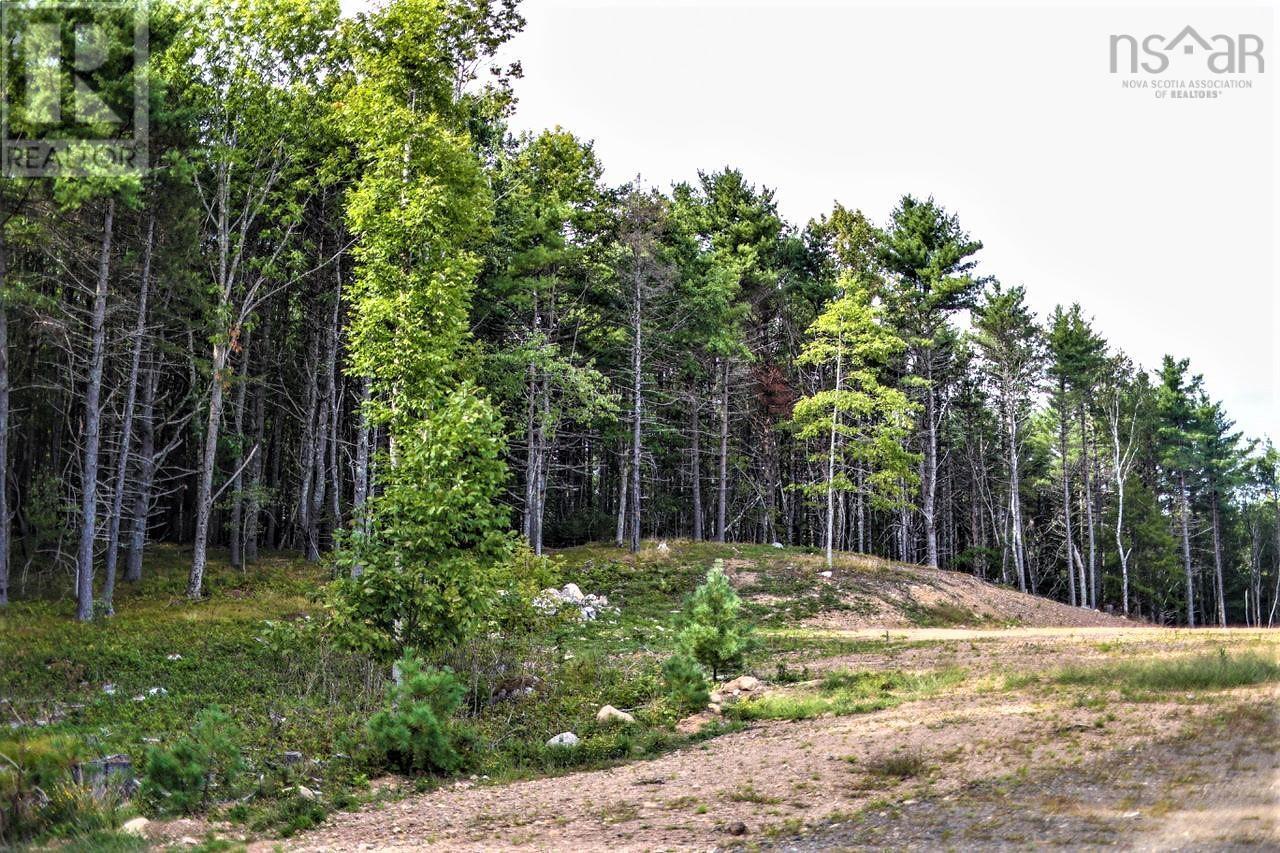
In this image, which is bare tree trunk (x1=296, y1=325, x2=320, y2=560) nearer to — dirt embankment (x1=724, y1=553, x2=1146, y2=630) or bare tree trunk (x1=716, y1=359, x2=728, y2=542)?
dirt embankment (x1=724, y1=553, x2=1146, y2=630)

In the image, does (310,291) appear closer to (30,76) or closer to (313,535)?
(313,535)

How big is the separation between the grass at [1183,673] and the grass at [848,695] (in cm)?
192

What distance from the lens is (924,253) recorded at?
42875mm

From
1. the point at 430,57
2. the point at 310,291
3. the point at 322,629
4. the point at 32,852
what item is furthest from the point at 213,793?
the point at 310,291

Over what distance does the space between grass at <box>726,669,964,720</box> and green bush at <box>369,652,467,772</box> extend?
436cm

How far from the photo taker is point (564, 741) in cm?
1189

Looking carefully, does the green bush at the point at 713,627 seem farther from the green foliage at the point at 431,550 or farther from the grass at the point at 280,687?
the green foliage at the point at 431,550

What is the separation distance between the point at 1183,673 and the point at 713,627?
6688mm

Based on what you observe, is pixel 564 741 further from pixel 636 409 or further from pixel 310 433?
pixel 636 409

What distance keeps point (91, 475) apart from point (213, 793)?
1266cm

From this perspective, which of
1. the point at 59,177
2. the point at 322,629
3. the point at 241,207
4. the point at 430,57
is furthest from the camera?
the point at 241,207

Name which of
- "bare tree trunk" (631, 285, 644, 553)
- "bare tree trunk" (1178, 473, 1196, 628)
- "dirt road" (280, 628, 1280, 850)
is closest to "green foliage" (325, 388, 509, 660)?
"dirt road" (280, 628, 1280, 850)
